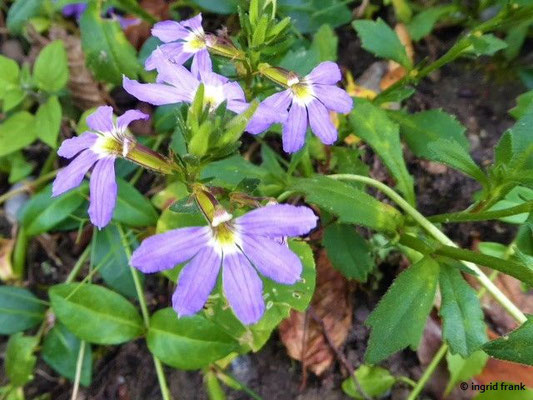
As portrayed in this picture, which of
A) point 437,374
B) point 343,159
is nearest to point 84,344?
point 343,159

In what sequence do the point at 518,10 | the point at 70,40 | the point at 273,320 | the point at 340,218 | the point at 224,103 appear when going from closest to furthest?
the point at 224,103
the point at 340,218
the point at 273,320
the point at 518,10
the point at 70,40

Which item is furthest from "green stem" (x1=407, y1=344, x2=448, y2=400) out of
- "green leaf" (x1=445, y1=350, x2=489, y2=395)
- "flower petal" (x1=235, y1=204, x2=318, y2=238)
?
"flower petal" (x1=235, y1=204, x2=318, y2=238)

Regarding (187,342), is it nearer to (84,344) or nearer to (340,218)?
(84,344)

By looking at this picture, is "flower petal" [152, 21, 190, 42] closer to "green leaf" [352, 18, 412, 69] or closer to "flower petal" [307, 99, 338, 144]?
"flower petal" [307, 99, 338, 144]

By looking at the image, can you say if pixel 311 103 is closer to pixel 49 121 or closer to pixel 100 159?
pixel 100 159

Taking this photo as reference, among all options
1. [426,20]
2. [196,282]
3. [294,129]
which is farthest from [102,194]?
[426,20]
